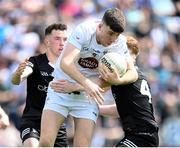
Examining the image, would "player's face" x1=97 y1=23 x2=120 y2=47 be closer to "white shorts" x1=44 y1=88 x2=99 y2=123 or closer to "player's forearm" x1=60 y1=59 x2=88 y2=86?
"player's forearm" x1=60 y1=59 x2=88 y2=86

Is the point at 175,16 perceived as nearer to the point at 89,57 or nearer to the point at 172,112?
the point at 172,112

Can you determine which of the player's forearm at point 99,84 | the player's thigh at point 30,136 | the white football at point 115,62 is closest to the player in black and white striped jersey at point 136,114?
the player's forearm at point 99,84

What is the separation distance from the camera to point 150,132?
30.5ft

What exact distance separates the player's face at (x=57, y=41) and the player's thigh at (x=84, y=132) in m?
1.41

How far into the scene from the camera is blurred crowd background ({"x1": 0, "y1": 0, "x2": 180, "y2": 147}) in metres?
15.0

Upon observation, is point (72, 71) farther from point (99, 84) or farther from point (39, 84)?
point (39, 84)

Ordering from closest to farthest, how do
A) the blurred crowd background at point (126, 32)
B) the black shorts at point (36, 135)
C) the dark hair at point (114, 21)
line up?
1. the dark hair at point (114, 21)
2. the black shorts at point (36, 135)
3. the blurred crowd background at point (126, 32)

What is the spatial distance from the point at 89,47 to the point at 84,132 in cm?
106

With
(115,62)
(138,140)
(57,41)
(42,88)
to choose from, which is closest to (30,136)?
(42,88)

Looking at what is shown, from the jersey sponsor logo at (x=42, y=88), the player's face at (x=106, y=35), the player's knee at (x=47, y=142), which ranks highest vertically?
the player's face at (x=106, y=35)

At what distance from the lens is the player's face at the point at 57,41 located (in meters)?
A: 10.8

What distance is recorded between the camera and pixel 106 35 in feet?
29.9

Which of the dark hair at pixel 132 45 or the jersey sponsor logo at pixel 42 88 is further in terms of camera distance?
the jersey sponsor logo at pixel 42 88

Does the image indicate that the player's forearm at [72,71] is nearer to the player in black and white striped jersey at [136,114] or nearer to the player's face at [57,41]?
the player in black and white striped jersey at [136,114]
